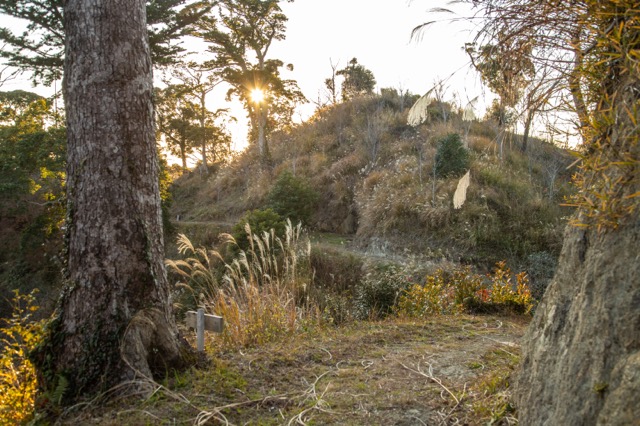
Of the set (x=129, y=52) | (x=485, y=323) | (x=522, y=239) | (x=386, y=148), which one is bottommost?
(x=485, y=323)

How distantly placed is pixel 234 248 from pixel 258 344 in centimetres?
779

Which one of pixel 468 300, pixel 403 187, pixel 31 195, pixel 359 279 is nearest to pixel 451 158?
pixel 403 187

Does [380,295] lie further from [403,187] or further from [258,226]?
[403,187]

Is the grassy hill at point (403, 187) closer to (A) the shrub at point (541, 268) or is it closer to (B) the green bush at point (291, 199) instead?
(A) the shrub at point (541, 268)

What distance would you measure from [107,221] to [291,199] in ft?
41.3

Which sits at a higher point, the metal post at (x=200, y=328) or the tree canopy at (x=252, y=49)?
the tree canopy at (x=252, y=49)

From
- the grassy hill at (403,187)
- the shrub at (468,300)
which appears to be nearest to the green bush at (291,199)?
the grassy hill at (403,187)

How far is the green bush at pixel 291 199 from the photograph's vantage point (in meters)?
15.2

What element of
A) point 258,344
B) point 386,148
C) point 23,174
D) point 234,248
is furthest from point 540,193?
point 23,174

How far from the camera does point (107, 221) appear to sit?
278 centimetres

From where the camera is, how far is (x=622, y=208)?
1.39 metres

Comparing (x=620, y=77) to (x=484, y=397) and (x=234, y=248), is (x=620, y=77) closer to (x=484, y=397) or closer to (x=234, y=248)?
(x=484, y=397)

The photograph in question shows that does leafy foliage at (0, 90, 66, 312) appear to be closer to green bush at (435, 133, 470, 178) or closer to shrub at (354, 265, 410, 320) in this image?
shrub at (354, 265, 410, 320)

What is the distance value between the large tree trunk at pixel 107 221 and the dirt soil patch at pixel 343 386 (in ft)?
0.97
